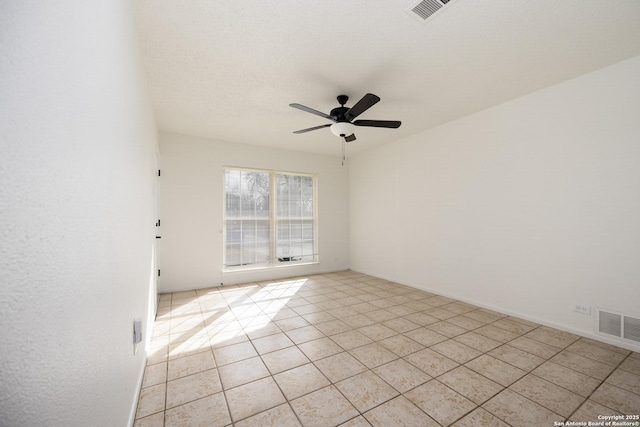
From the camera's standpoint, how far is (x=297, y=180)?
18.6 ft

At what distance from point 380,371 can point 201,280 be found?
142 inches

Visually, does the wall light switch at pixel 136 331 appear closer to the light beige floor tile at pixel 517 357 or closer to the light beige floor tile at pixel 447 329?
the light beige floor tile at pixel 447 329

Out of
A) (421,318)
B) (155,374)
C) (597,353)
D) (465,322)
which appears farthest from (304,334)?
(597,353)

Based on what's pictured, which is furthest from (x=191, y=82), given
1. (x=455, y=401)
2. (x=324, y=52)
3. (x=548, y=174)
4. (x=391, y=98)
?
(x=548, y=174)

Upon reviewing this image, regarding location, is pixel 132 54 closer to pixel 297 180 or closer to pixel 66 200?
pixel 66 200

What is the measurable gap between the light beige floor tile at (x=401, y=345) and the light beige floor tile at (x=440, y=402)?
1.53 ft

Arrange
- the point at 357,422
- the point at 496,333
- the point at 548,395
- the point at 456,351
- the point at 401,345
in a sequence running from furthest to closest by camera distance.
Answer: the point at 496,333
the point at 401,345
the point at 456,351
the point at 548,395
the point at 357,422

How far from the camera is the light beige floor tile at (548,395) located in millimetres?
1729

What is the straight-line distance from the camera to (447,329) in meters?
2.90

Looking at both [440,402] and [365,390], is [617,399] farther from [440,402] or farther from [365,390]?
[365,390]

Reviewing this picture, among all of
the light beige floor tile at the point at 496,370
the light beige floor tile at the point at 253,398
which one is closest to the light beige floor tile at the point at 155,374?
the light beige floor tile at the point at 253,398

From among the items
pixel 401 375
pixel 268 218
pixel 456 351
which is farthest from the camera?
pixel 268 218

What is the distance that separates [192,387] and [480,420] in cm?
205

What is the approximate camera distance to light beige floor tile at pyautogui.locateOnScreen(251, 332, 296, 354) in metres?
2.50
